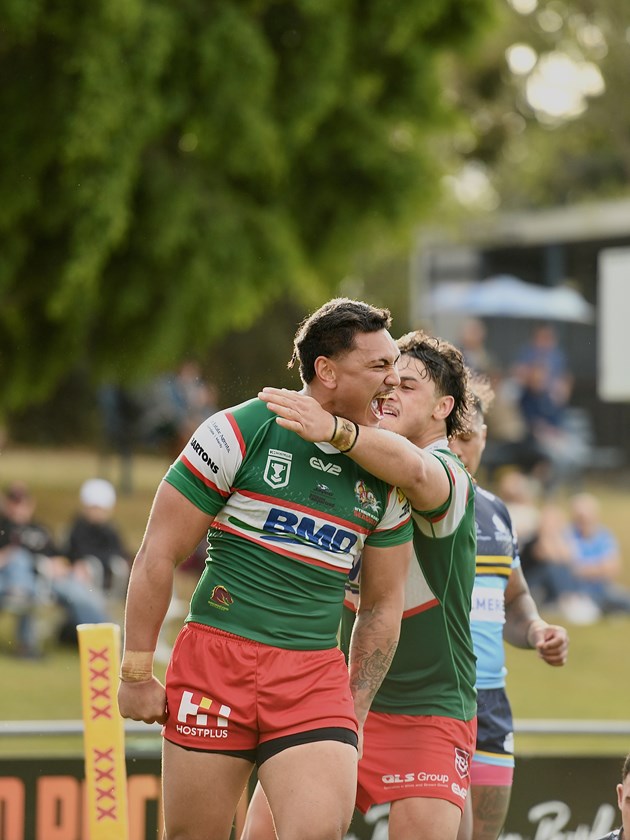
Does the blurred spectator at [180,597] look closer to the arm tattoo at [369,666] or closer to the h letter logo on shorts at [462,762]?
the h letter logo on shorts at [462,762]

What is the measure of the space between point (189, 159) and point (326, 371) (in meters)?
11.2

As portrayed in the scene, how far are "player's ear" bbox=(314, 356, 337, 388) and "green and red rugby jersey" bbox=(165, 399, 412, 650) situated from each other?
182 millimetres

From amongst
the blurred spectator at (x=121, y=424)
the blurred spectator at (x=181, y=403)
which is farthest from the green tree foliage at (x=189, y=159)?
the blurred spectator at (x=121, y=424)

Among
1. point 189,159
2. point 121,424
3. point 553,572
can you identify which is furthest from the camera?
point 121,424

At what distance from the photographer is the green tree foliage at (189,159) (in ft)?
43.8

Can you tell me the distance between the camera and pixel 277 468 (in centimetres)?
391

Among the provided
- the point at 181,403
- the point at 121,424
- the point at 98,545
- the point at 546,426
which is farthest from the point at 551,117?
the point at 98,545

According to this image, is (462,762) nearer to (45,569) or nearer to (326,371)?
(326,371)

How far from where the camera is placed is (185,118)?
46.4 ft

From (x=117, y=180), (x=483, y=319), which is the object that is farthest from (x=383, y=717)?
(x=483, y=319)

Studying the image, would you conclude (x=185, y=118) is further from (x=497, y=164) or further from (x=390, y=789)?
(x=497, y=164)

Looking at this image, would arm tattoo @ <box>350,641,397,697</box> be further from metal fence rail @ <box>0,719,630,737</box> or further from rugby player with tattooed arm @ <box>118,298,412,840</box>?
metal fence rail @ <box>0,719,630,737</box>

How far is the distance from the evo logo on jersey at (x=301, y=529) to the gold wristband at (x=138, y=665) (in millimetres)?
488

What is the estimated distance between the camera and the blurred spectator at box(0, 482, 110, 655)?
1223 centimetres
